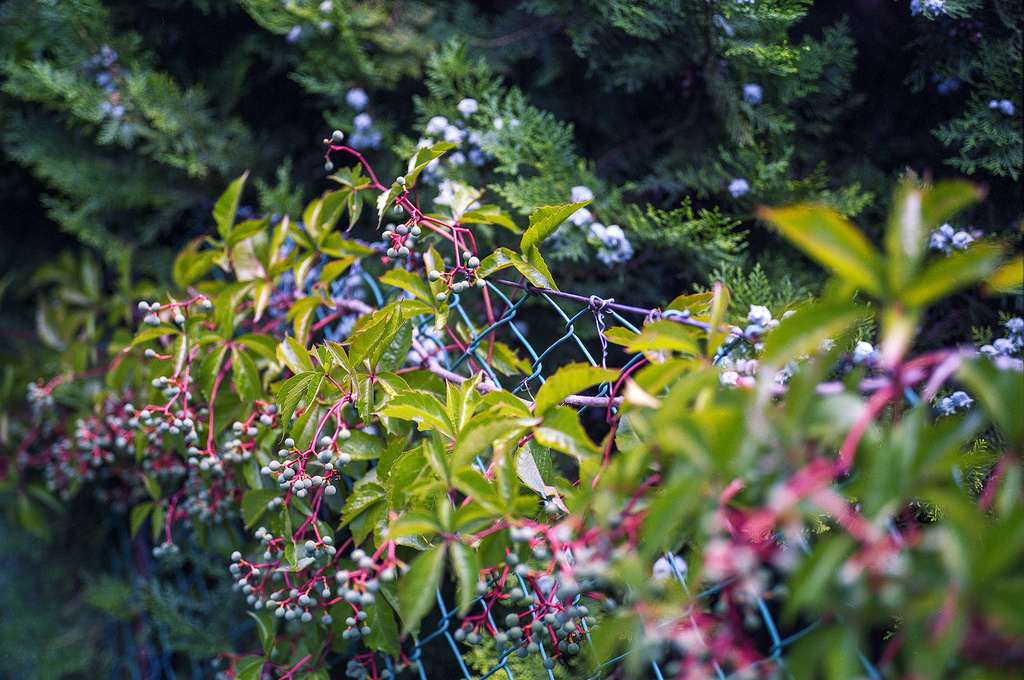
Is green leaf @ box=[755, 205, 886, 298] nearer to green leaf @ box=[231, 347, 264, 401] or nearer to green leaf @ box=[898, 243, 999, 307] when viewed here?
green leaf @ box=[898, 243, 999, 307]

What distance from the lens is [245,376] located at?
1.09 metres

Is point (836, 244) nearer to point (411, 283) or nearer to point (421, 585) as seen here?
point (421, 585)

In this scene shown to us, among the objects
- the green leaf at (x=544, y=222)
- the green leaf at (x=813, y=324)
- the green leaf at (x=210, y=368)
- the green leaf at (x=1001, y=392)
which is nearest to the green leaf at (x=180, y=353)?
the green leaf at (x=210, y=368)

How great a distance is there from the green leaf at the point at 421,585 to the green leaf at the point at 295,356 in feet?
1.51

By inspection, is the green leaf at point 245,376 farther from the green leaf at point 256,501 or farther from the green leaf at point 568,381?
the green leaf at point 568,381

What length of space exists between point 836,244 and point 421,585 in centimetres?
49

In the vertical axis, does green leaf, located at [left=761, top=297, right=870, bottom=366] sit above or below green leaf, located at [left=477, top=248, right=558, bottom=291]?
above

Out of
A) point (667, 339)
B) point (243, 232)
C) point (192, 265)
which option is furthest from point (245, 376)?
point (667, 339)

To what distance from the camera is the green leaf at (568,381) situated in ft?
2.32

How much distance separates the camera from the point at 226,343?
111 centimetres

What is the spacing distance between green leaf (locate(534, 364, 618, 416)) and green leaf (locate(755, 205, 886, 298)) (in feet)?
0.93

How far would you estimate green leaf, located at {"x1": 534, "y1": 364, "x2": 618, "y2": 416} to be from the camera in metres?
0.71

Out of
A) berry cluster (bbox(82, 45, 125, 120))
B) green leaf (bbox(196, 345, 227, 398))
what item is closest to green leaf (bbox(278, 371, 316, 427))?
green leaf (bbox(196, 345, 227, 398))

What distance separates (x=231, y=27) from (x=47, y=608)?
1.89 meters
